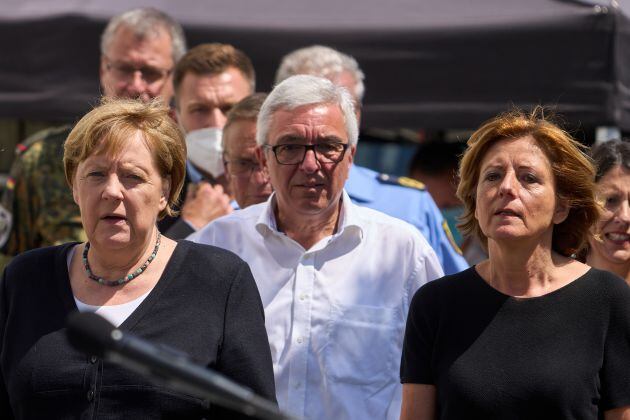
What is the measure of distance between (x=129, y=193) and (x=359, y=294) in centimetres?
98

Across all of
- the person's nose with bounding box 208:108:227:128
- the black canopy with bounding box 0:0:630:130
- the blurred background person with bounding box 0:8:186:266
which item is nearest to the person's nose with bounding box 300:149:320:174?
the blurred background person with bounding box 0:8:186:266

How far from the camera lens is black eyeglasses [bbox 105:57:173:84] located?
5.63 metres

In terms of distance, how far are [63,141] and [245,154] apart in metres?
0.97

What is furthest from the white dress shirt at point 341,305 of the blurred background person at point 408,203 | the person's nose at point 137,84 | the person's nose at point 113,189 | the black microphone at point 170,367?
the black microphone at point 170,367

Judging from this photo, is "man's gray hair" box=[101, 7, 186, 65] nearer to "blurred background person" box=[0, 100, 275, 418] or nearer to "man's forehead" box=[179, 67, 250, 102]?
"man's forehead" box=[179, 67, 250, 102]

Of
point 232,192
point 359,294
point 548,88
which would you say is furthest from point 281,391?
point 548,88

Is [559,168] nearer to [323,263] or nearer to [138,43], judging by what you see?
[323,263]

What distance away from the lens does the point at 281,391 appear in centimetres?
398

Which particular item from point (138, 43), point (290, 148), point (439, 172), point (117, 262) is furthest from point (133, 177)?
point (439, 172)

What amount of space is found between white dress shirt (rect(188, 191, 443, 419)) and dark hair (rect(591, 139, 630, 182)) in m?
0.78

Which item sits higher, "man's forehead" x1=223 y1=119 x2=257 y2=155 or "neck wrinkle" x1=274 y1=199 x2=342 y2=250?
"man's forehead" x1=223 y1=119 x2=257 y2=155

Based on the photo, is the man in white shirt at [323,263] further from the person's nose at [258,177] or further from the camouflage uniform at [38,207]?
the camouflage uniform at [38,207]

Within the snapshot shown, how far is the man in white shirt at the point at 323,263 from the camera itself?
157 inches

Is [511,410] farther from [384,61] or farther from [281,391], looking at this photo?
[384,61]
